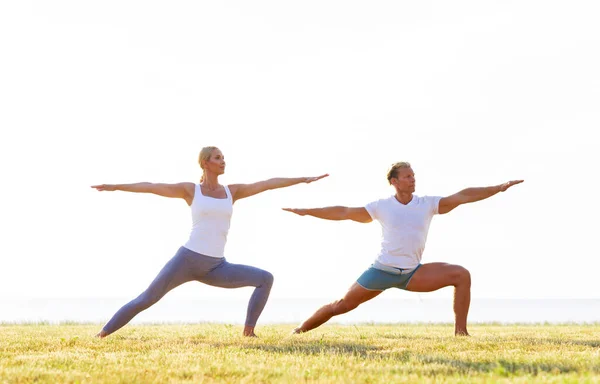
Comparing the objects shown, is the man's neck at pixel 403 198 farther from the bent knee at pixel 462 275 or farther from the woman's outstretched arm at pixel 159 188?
the woman's outstretched arm at pixel 159 188

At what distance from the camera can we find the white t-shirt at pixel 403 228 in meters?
10.5

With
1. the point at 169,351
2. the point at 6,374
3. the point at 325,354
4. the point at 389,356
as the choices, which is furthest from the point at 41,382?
the point at 389,356

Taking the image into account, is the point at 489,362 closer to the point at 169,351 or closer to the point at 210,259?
the point at 169,351

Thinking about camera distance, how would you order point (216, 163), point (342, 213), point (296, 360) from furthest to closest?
point (342, 213) < point (216, 163) < point (296, 360)

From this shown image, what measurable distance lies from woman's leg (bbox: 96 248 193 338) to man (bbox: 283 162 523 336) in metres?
2.00

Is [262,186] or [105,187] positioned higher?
[262,186]

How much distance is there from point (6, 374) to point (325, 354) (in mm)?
3125

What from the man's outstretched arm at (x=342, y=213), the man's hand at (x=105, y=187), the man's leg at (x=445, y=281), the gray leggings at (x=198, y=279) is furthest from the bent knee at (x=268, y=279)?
the man's hand at (x=105, y=187)

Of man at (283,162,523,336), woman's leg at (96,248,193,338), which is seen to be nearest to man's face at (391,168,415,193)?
man at (283,162,523,336)

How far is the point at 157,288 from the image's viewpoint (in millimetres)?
10219

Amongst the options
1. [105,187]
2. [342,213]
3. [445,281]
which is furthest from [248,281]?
[445,281]

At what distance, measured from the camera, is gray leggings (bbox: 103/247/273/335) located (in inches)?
402

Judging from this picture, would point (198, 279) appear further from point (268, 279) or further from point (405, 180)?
point (405, 180)

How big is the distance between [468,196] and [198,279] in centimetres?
389
